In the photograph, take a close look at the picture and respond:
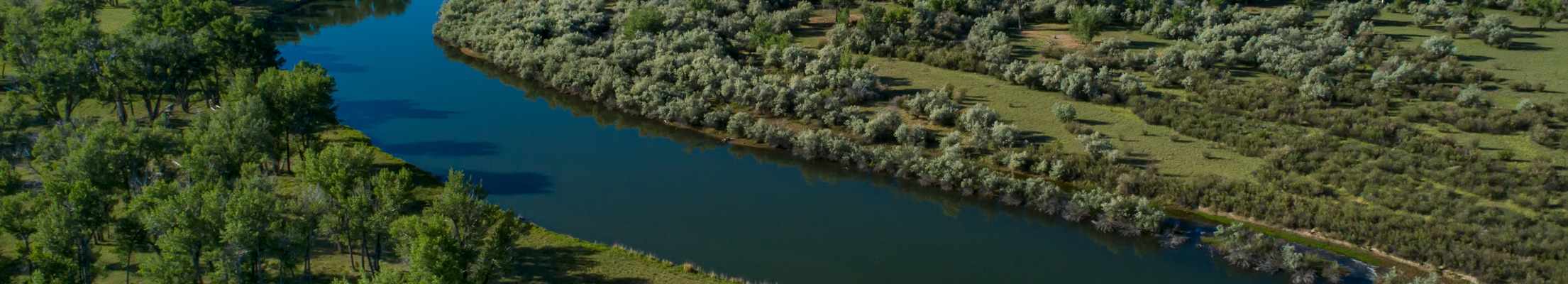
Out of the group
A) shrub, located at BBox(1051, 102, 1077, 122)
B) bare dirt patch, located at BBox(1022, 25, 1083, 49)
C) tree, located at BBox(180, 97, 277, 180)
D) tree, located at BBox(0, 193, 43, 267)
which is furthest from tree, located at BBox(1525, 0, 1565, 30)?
tree, located at BBox(0, 193, 43, 267)

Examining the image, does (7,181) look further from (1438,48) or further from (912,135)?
(1438,48)

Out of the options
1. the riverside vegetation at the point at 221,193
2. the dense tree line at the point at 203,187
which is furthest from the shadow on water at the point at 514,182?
the dense tree line at the point at 203,187

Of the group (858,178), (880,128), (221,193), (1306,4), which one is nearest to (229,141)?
(221,193)

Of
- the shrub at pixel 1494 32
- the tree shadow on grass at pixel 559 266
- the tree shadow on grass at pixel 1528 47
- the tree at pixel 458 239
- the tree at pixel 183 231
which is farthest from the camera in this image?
the shrub at pixel 1494 32

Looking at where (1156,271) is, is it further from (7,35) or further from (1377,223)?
(7,35)

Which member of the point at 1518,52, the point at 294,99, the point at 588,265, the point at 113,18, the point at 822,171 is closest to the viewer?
the point at 588,265

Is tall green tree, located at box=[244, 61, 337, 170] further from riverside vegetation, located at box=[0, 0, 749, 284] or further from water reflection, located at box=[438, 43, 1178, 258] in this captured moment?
water reflection, located at box=[438, 43, 1178, 258]

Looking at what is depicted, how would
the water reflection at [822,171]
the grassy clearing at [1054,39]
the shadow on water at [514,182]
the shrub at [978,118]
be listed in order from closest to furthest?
the water reflection at [822,171]
the shadow on water at [514,182]
the shrub at [978,118]
the grassy clearing at [1054,39]

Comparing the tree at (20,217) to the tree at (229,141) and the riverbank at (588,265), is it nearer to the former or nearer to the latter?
the tree at (229,141)
